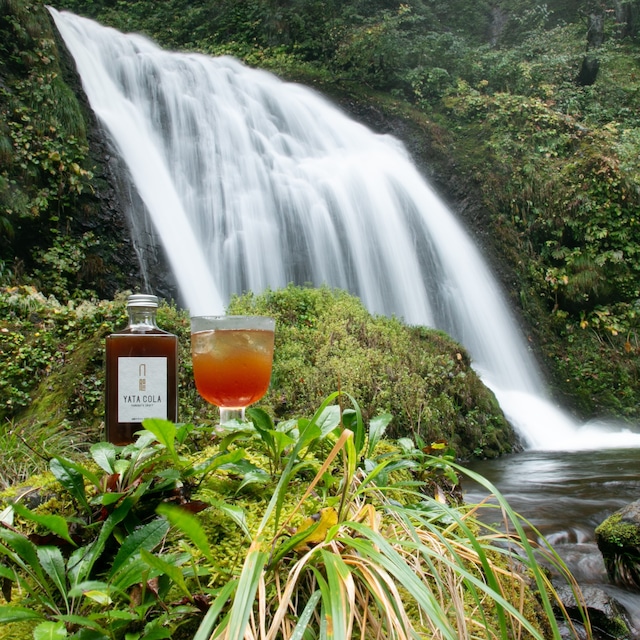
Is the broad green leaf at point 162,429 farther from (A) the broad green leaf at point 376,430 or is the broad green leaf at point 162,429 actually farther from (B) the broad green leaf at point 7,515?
(A) the broad green leaf at point 376,430

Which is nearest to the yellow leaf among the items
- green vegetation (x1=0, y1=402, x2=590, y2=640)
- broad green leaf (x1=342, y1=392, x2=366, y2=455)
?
green vegetation (x1=0, y1=402, x2=590, y2=640)

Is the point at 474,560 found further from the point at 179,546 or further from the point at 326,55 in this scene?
the point at 326,55

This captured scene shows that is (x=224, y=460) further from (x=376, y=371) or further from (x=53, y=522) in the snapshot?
(x=376, y=371)

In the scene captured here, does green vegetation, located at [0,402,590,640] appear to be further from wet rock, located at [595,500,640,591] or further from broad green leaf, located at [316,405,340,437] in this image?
wet rock, located at [595,500,640,591]

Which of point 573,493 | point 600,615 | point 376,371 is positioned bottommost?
point 573,493

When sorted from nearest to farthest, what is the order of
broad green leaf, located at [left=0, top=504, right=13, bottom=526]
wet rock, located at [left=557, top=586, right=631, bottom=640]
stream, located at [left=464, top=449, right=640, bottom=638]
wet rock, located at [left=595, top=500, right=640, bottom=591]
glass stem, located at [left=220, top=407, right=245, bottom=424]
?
1. broad green leaf, located at [left=0, top=504, right=13, bottom=526]
2. glass stem, located at [left=220, top=407, right=245, bottom=424]
3. wet rock, located at [left=557, top=586, right=631, bottom=640]
4. wet rock, located at [left=595, top=500, right=640, bottom=591]
5. stream, located at [left=464, top=449, right=640, bottom=638]

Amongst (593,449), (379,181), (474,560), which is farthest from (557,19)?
(474,560)

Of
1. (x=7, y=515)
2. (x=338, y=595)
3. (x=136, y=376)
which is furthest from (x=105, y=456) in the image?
(x=338, y=595)

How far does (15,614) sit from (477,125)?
44.0 ft

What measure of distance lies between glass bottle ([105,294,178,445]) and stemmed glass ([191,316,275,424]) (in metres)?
0.11

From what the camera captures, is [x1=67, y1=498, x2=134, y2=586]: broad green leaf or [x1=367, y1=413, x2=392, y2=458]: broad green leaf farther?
[x1=367, y1=413, x2=392, y2=458]: broad green leaf

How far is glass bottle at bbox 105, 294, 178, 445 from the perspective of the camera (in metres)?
1.69

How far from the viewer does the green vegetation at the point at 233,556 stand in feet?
2.97

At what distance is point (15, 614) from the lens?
87 centimetres
